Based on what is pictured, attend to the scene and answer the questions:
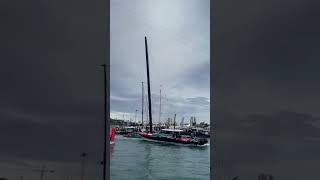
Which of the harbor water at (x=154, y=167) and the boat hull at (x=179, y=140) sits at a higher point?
the boat hull at (x=179, y=140)

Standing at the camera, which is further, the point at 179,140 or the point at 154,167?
the point at 179,140

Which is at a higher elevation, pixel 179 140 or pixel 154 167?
pixel 179 140

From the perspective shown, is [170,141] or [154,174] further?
[170,141]

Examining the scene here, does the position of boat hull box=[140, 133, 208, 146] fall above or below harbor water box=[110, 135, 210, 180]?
above

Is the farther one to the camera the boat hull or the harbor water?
the boat hull

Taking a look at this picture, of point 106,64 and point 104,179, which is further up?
point 106,64

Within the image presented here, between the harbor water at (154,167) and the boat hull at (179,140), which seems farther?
the boat hull at (179,140)
